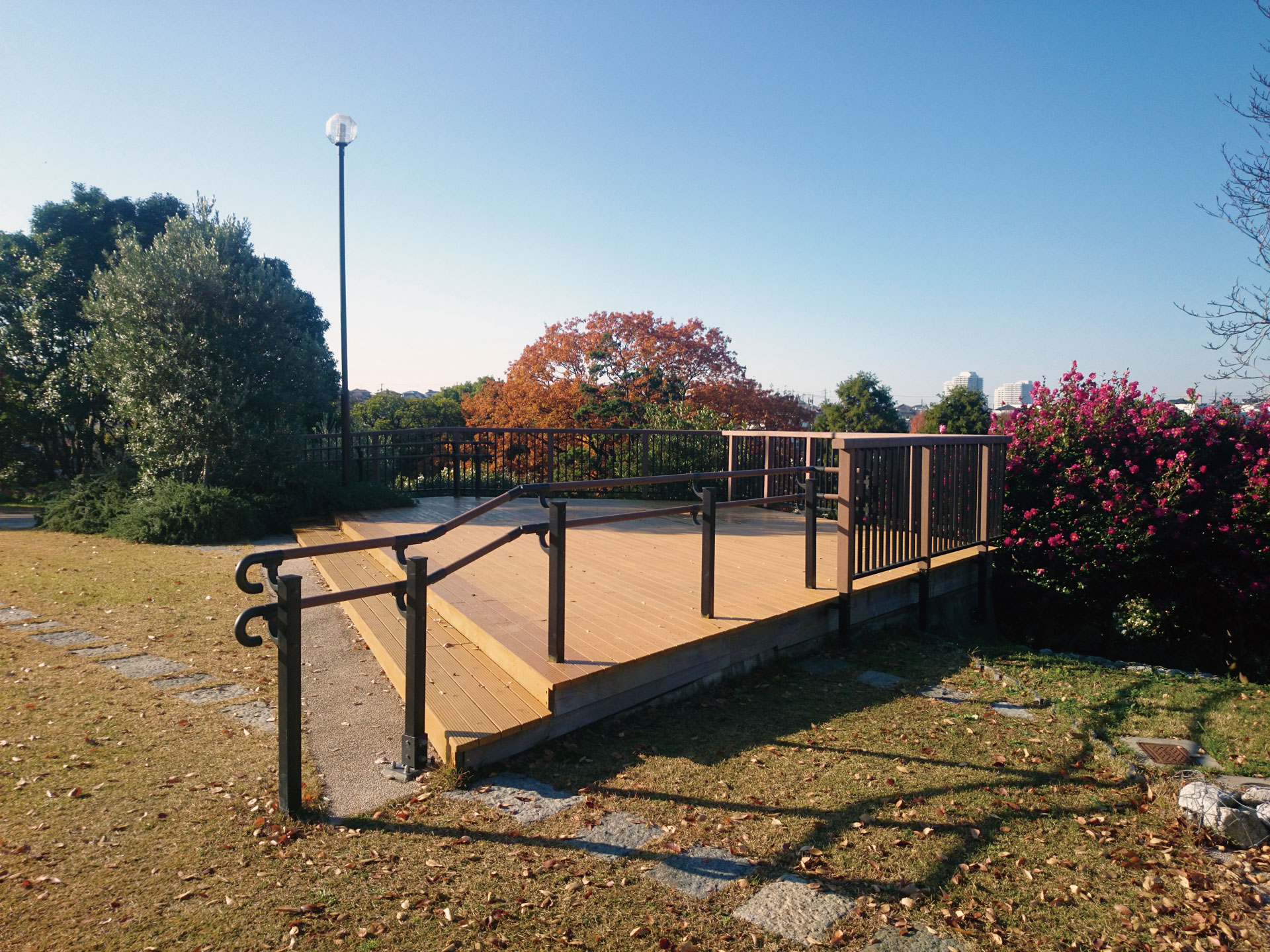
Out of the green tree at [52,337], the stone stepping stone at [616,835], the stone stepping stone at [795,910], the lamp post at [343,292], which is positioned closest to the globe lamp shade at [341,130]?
the lamp post at [343,292]

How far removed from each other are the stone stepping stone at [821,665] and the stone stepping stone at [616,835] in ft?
7.13

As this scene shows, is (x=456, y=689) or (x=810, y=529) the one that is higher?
(x=810, y=529)

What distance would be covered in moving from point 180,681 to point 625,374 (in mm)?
22612

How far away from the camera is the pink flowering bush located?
721cm

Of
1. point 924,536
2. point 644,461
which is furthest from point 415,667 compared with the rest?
point 644,461

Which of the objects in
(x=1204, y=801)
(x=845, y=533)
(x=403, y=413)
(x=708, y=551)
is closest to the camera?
(x=1204, y=801)

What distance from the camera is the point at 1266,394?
6465mm

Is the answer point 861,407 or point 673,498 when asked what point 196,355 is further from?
point 861,407

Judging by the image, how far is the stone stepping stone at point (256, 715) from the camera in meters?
3.77

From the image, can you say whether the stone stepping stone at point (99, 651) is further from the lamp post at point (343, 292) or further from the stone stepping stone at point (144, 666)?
the lamp post at point (343, 292)

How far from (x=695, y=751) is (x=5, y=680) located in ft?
12.8

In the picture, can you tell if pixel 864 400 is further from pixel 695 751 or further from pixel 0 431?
pixel 695 751

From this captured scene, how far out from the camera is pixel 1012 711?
13.9 feet

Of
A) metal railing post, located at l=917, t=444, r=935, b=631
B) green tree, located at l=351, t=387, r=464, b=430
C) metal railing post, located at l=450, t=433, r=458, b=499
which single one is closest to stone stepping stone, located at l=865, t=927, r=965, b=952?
metal railing post, located at l=917, t=444, r=935, b=631
